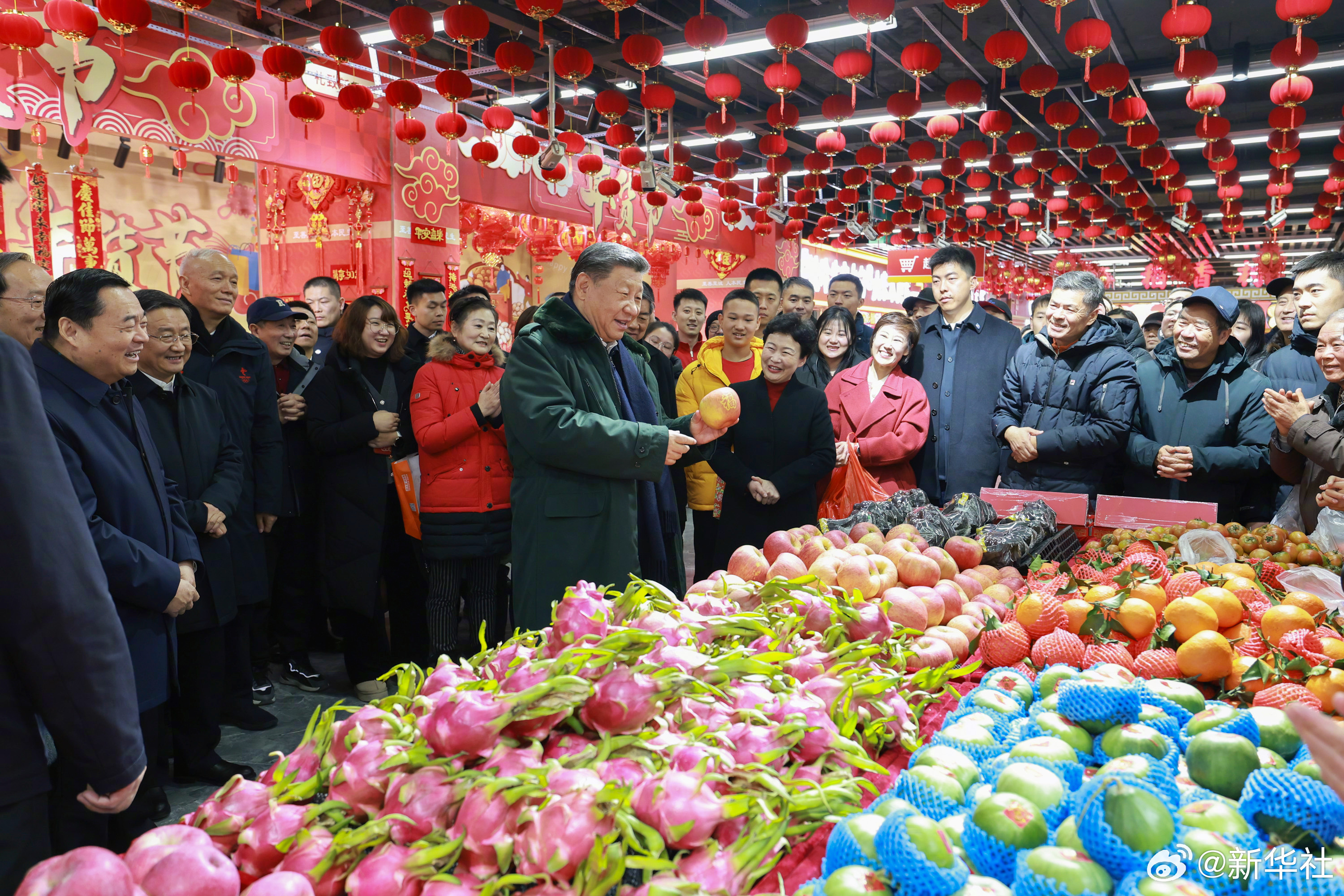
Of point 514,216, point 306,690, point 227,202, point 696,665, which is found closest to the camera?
point 696,665

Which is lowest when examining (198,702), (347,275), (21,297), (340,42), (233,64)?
(198,702)

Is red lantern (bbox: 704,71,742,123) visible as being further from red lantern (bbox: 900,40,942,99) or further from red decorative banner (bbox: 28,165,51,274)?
red decorative banner (bbox: 28,165,51,274)

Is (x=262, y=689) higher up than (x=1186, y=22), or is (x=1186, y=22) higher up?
(x=1186, y=22)

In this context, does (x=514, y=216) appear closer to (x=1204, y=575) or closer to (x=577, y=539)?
(x=577, y=539)

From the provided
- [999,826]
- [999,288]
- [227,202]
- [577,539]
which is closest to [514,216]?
[227,202]

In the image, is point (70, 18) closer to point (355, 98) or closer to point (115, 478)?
point (355, 98)

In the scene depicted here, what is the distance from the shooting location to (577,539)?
2311 mm

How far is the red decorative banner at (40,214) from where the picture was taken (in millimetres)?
5770

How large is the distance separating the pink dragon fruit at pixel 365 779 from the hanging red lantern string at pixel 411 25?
5.07 m

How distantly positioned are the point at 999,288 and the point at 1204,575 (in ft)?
74.5

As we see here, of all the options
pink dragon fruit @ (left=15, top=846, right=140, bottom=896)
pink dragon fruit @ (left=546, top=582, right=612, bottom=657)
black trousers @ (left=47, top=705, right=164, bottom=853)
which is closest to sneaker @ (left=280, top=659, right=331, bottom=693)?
black trousers @ (left=47, top=705, right=164, bottom=853)

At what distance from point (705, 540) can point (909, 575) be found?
6.19ft

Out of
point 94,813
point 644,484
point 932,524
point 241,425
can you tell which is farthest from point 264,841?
point 241,425

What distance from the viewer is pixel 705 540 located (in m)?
3.70
